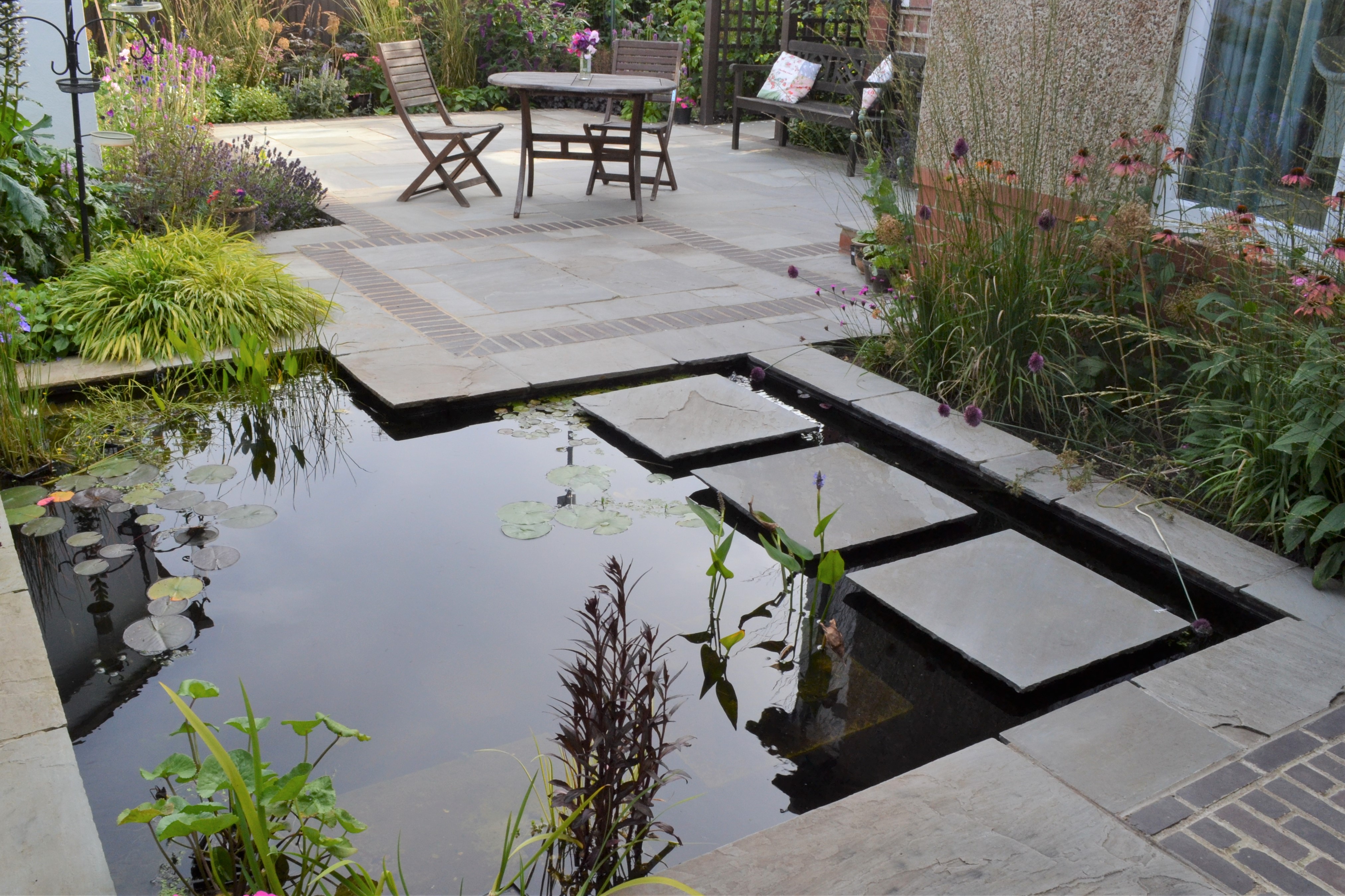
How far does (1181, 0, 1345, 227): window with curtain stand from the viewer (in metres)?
3.71

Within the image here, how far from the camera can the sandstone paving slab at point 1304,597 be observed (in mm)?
2693

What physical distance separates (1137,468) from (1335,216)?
118 centimetres

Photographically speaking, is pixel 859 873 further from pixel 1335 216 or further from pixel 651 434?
Answer: pixel 1335 216

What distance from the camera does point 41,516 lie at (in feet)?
10.2

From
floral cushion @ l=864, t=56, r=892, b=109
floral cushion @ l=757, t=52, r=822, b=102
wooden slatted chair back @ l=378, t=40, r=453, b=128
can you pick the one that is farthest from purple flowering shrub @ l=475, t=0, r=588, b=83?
floral cushion @ l=864, t=56, r=892, b=109

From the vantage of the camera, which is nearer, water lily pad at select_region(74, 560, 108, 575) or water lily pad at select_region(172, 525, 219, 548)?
water lily pad at select_region(74, 560, 108, 575)

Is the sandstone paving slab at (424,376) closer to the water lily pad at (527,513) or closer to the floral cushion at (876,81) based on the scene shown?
the water lily pad at (527,513)

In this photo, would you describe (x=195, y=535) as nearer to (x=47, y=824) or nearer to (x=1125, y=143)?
(x=47, y=824)

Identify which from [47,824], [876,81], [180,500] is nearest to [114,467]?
[180,500]

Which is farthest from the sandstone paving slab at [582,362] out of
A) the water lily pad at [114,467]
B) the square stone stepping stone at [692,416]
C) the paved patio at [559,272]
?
the water lily pad at [114,467]

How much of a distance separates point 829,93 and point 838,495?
707cm

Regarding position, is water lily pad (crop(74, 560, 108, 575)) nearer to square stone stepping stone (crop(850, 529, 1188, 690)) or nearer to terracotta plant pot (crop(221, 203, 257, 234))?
square stone stepping stone (crop(850, 529, 1188, 690))

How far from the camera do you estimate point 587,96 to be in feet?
22.0

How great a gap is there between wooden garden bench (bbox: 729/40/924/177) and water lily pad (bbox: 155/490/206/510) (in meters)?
5.57
